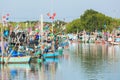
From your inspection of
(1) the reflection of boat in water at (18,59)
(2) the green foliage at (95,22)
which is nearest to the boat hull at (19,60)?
(1) the reflection of boat in water at (18,59)

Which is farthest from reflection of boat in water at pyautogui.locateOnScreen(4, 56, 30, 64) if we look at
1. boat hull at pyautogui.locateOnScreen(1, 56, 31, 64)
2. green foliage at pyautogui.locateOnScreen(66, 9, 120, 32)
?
green foliage at pyautogui.locateOnScreen(66, 9, 120, 32)

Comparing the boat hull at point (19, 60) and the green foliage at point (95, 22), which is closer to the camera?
the boat hull at point (19, 60)

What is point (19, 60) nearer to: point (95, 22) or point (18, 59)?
point (18, 59)

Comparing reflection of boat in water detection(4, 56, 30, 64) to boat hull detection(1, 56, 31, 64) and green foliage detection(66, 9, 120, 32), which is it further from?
green foliage detection(66, 9, 120, 32)

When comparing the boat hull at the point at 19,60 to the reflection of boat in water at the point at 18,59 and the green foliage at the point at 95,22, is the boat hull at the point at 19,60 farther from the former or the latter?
the green foliage at the point at 95,22

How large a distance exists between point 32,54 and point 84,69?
6.75 metres

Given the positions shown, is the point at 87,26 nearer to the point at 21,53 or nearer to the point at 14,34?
the point at 14,34

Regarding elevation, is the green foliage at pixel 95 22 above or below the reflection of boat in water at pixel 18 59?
above

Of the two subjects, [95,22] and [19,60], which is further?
[95,22]

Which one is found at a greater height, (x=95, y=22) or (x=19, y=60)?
(x=95, y=22)

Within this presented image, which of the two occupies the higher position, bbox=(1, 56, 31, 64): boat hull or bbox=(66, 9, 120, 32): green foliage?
bbox=(66, 9, 120, 32): green foliage

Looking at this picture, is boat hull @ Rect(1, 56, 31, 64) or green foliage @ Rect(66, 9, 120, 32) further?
green foliage @ Rect(66, 9, 120, 32)

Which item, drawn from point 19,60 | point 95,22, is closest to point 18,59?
point 19,60

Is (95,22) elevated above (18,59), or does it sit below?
above
